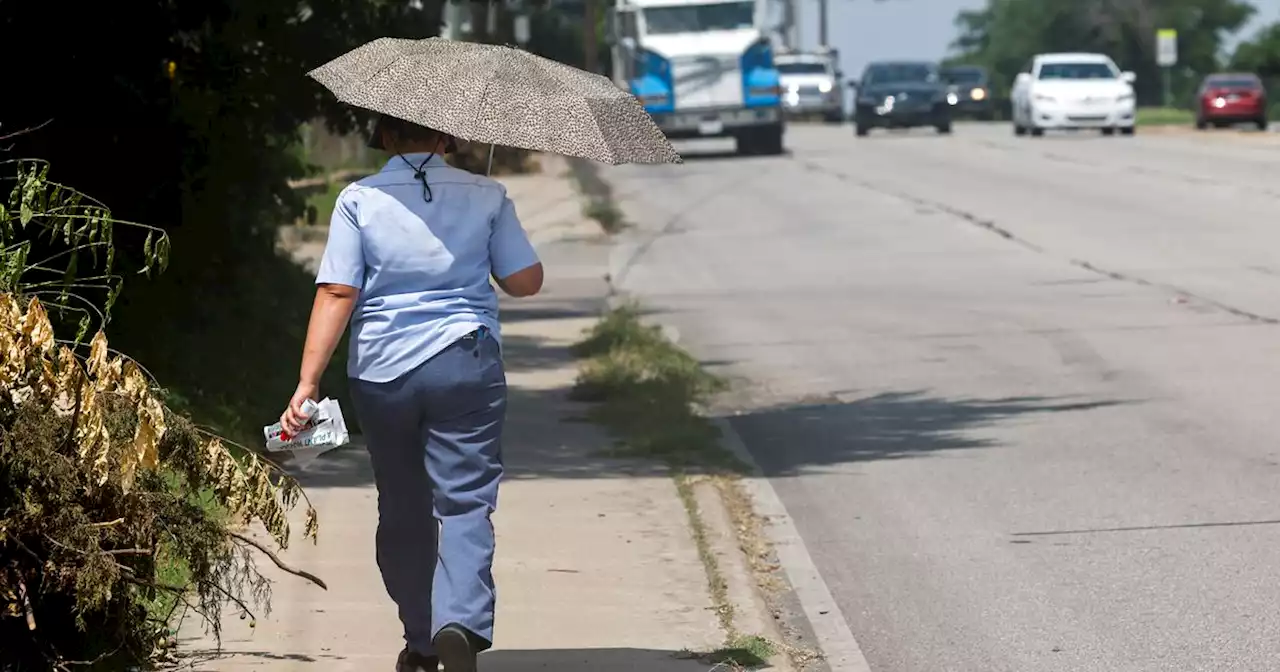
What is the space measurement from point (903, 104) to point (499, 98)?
46.9 m

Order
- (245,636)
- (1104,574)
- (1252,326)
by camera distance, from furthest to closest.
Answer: (1252,326) < (1104,574) < (245,636)

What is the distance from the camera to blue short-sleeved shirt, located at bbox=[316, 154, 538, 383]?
5781 mm

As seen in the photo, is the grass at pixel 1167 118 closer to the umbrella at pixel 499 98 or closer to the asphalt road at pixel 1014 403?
the asphalt road at pixel 1014 403

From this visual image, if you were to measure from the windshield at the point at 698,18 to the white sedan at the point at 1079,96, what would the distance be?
1014 cm

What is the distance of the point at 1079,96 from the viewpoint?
47875 millimetres

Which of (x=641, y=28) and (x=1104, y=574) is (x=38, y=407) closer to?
(x=1104, y=574)

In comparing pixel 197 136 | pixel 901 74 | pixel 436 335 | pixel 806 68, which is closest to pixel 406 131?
pixel 436 335

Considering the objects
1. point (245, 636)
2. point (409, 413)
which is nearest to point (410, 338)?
point (409, 413)

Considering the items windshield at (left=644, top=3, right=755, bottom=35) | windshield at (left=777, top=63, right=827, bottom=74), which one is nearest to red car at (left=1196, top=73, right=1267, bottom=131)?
windshield at (left=777, top=63, right=827, bottom=74)

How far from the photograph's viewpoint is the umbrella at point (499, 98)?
5832 mm

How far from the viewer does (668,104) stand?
1576 inches

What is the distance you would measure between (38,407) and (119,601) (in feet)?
1.72

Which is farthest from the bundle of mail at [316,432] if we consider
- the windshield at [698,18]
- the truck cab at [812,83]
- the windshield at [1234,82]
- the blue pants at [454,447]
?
the truck cab at [812,83]

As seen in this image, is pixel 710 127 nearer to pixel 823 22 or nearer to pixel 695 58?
pixel 695 58
